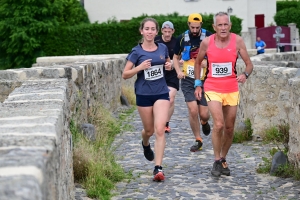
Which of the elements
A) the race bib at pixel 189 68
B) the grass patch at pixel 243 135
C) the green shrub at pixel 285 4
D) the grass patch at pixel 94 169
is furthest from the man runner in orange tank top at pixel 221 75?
the green shrub at pixel 285 4

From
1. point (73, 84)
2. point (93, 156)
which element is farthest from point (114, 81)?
point (93, 156)

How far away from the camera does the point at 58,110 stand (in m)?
4.52

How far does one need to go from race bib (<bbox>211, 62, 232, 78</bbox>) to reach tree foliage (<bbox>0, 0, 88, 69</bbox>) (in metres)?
31.3

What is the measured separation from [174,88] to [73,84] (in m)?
1.96

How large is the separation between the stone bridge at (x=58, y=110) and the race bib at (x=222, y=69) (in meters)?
0.60

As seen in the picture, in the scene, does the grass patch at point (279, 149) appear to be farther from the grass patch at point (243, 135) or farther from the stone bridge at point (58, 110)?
the grass patch at point (243, 135)

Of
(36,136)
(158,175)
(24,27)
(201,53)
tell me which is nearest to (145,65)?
(201,53)

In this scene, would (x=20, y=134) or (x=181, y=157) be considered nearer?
(x=20, y=134)

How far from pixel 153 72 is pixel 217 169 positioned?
3.86 feet

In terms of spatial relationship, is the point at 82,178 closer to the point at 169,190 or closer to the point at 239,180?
the point at 169,190

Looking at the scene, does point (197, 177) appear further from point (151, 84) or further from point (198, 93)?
point (151, 84)

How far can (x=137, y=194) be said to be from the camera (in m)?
6.72

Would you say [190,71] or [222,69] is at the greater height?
[222,69]

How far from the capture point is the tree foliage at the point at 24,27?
38656 millimetres
